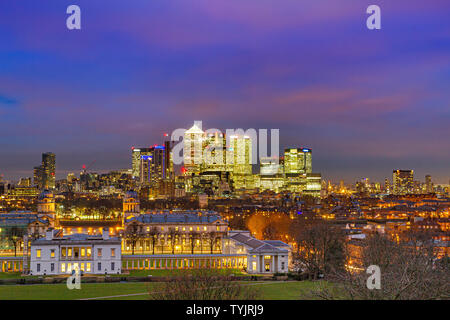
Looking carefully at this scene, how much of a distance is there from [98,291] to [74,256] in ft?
53.7

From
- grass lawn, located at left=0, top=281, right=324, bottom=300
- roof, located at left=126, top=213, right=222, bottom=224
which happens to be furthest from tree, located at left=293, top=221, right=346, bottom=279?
roof, located at left=126, top=213, right=222, bottom=224

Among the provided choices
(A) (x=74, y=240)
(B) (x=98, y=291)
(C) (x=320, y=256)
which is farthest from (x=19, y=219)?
(C) (x=320, y=256)

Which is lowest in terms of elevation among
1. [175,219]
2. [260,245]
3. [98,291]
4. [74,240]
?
[98,291]

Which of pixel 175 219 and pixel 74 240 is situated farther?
pixel 175 219

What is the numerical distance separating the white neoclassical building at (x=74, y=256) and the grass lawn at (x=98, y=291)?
9.89 m

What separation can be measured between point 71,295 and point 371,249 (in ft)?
83.5

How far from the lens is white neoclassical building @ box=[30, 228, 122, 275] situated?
59.2m

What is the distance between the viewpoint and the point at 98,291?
44875mm

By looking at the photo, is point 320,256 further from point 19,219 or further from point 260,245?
point 19,219

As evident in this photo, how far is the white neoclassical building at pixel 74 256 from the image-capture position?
5925 cm

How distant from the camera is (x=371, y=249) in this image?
50.6m
